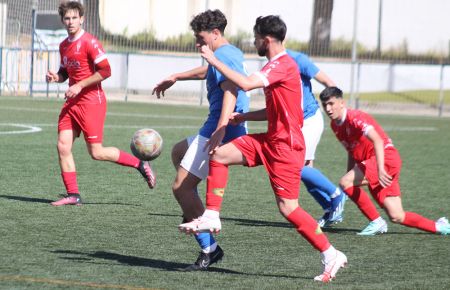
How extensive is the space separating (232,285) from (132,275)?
729 millimetres

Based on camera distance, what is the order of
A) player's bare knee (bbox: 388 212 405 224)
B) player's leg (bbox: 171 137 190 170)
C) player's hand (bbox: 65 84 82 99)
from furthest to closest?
player's hand (bbox: 65 84 82 99)
player's bare knee (bbox: 388 212 405 224)
player's leg (bbox: 171 137 190 170)

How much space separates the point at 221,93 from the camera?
8.23m

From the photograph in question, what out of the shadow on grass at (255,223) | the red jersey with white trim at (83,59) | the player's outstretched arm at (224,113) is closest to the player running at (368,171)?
the shadow on grass at (255,223)

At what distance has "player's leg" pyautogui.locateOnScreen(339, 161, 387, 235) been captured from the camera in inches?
402

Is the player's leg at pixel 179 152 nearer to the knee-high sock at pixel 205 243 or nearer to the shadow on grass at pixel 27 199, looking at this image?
the knee-high sock at pixel 205 243

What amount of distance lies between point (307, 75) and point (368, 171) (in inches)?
43.5

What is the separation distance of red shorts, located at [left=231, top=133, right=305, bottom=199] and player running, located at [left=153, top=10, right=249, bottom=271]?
0.22m

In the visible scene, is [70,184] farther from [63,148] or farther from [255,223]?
[255,223]

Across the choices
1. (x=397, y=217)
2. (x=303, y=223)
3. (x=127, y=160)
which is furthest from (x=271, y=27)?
(x=127, y=160)

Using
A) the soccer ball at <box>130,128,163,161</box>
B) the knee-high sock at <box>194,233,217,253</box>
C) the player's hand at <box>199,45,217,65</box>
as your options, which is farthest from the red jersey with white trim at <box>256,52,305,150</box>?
the soccer ball at <box>130,128,163,161</box>

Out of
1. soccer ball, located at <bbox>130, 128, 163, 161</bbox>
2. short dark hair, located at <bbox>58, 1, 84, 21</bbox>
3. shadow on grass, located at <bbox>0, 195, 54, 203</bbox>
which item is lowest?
shadow on grass, located at <bbox>0, 195, 54, 203</bbox>

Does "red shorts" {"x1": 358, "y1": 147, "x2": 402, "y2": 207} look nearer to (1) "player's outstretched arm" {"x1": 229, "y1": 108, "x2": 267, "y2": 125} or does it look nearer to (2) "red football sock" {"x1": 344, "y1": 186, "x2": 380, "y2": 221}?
(2) "red football sock" {"x1": 344, "y1": 186, "x2": 380, "y2": 221}

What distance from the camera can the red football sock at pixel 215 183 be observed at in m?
7.70

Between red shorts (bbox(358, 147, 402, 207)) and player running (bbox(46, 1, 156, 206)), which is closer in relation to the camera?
red shorts (bbox(358, 147, 402, 207))
